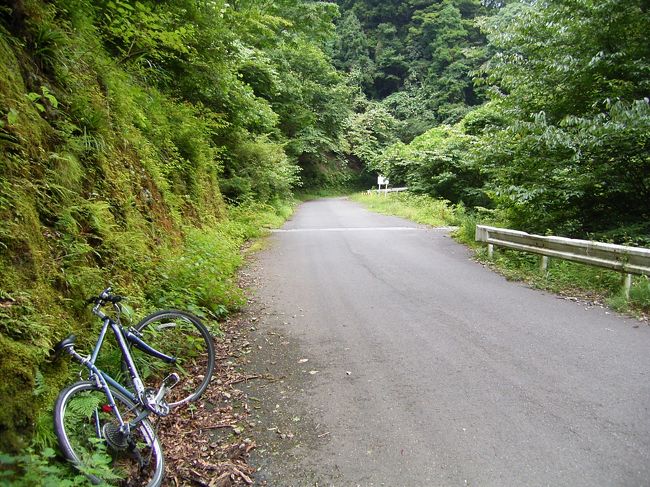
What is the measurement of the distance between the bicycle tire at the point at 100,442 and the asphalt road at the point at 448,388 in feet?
2.61

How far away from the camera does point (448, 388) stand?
420cm

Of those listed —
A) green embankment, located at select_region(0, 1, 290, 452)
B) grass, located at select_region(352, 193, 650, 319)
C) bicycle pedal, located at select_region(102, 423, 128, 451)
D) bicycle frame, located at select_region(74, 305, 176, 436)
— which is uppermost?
green embankment, located at select_region(0, 1, 290, 452)

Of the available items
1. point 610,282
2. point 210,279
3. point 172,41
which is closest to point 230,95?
point 172,41

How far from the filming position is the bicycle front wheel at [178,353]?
4.14m

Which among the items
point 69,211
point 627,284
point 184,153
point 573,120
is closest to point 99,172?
point 69,211

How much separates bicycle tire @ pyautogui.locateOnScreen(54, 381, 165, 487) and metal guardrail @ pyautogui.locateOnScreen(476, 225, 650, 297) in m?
6.97

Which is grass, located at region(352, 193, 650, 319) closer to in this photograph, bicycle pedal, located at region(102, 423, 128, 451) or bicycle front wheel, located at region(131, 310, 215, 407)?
bicycle front wheel, located at region(131, 310, 215, 407)

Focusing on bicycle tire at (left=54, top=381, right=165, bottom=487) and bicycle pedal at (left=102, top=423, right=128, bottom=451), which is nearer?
bicycle tire at (left=54, top=381, right=165, bottom=487)

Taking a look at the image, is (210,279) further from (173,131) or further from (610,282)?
(610,282)

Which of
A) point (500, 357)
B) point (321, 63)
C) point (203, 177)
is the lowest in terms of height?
point (500, 357)

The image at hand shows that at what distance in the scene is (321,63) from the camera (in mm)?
34094

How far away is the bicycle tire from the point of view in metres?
2.62

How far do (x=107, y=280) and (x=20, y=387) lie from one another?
2.10 meters

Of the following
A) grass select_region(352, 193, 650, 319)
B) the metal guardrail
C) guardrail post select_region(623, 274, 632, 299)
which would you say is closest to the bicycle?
grass select_region(352, 193, 650, 319)
